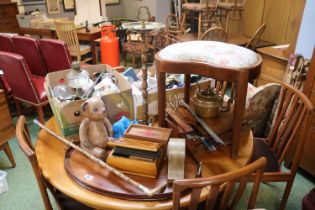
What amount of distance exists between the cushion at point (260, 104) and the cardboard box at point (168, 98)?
54 cm

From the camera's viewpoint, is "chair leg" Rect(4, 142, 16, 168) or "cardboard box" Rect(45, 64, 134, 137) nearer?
"cardboard box" Rect(45, 64, 134, 137)

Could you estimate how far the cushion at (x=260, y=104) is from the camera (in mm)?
1920

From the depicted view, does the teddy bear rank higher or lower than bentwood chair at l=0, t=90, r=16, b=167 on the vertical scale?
higher

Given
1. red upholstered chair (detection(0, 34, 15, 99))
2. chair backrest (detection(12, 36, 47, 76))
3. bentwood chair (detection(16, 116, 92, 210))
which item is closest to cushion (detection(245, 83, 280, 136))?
bentwood chair (detection(16, 116, 92, 210))

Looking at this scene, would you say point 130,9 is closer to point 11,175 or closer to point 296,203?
point 11,175

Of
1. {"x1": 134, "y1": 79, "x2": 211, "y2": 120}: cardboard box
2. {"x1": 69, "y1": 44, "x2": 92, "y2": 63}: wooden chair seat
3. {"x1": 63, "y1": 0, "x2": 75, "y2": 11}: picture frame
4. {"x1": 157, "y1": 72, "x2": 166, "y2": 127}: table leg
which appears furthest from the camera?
{"x1": 63, "y1": 0, "x2": 75, "y2": 11}: picture frame

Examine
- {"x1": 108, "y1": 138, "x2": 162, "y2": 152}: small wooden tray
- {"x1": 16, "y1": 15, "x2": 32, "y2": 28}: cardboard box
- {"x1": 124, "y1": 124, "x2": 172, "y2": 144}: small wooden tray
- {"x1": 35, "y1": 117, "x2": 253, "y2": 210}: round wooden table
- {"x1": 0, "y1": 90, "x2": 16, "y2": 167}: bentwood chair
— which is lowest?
{"x1": 0, "y1": 90, "x2": 16, "y2": 167}: bentwood chair

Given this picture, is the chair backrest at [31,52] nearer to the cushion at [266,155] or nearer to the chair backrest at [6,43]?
the chair backrest at [6,43]

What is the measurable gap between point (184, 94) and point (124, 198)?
0.74 meters

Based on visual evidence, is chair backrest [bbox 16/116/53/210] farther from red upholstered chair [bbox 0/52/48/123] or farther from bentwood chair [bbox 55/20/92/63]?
bentwood chair [bbox 55/20/92/63]

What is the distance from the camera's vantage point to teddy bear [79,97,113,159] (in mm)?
1045

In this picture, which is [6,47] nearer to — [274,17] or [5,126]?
[5,126]

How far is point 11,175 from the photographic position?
6.78 ft

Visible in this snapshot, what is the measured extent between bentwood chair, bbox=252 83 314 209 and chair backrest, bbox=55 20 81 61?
3.25m
